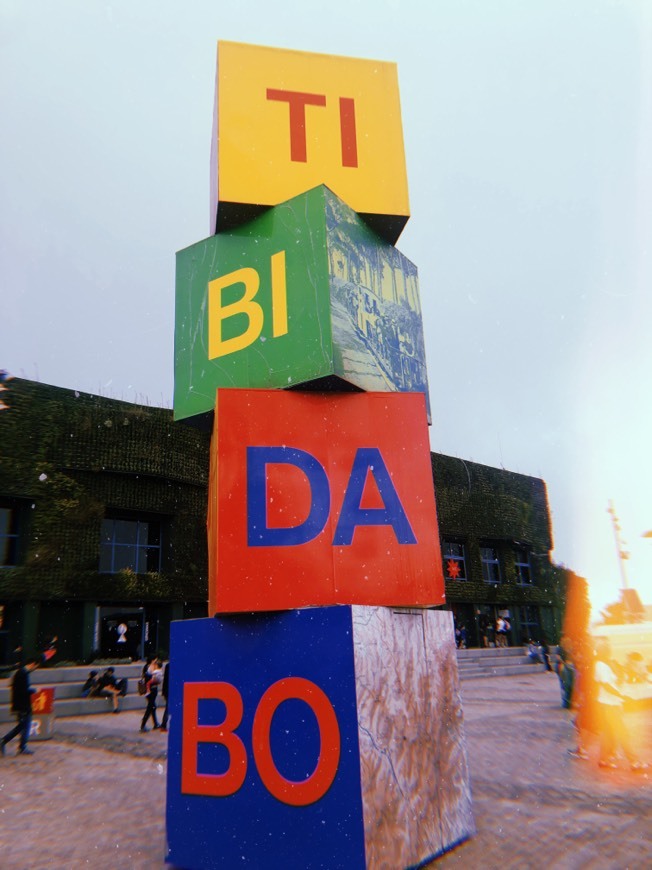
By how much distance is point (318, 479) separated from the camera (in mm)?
5223

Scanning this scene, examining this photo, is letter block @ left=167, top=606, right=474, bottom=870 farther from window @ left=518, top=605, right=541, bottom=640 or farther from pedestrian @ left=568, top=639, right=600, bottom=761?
window @ left=518, top=605, right=541, bottom=640

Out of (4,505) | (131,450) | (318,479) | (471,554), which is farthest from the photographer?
(471,554)

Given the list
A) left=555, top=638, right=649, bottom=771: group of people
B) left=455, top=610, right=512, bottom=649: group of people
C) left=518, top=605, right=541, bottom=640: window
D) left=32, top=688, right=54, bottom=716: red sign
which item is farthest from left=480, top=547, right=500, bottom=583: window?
left=32, top=688, right=54, bottom=716: red sign

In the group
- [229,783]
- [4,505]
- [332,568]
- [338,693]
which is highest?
[4,505]

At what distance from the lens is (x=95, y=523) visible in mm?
20812

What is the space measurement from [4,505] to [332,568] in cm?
1785

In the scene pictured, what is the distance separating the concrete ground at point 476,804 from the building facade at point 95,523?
7.96 metres

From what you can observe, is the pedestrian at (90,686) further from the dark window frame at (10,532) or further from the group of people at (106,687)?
the dark window frame at (10,532)

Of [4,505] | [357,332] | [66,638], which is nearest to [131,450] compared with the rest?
[4,505]

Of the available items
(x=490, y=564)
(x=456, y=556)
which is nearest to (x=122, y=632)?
(x=456, y=556)

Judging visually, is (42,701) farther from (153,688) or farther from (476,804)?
(476,804)

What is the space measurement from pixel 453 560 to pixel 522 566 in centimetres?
600

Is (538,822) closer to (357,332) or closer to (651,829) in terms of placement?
(651,829)

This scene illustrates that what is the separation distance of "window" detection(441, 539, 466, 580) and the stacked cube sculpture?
26.9 meters
